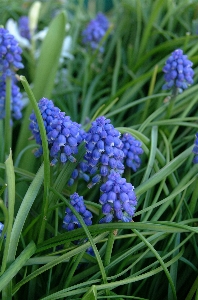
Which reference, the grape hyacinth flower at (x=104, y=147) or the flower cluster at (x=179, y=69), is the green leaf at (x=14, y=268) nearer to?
the grape hyacinth flower at (x=104, y=147)

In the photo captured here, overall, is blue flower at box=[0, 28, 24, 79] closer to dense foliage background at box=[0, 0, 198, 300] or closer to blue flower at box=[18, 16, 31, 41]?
dense foliage background at box=[0, 0, 198, 300]

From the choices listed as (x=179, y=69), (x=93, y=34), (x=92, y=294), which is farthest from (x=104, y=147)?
(x=93, y=34)

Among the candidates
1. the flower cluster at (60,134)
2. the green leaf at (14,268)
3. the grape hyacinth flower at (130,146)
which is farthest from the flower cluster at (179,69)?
the green leaf at (14,268)

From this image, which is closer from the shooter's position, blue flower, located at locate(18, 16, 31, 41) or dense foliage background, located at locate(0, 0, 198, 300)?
dense foliage background, located at locate(0, 0, 198, 300)

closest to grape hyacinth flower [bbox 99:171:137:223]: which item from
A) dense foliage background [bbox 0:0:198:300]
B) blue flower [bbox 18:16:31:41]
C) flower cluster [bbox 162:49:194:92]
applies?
dense foliage background [bbox 0:0:198:300]

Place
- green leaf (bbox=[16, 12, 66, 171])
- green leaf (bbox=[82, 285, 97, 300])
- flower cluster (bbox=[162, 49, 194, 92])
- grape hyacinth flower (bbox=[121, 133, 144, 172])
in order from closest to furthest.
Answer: green leaf (bbox=[82, 285, 97, 300])
grape hyacinth flower (bbox=[121, 133, 144, 172])
flower cluster (bbox=[162, 49, 194, 92])
green leaf (bbox=[16, 12, 66, 171])

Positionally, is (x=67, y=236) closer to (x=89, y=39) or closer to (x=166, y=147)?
(x=166, y=147)

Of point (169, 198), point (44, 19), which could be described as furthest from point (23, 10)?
point (169, 198)
